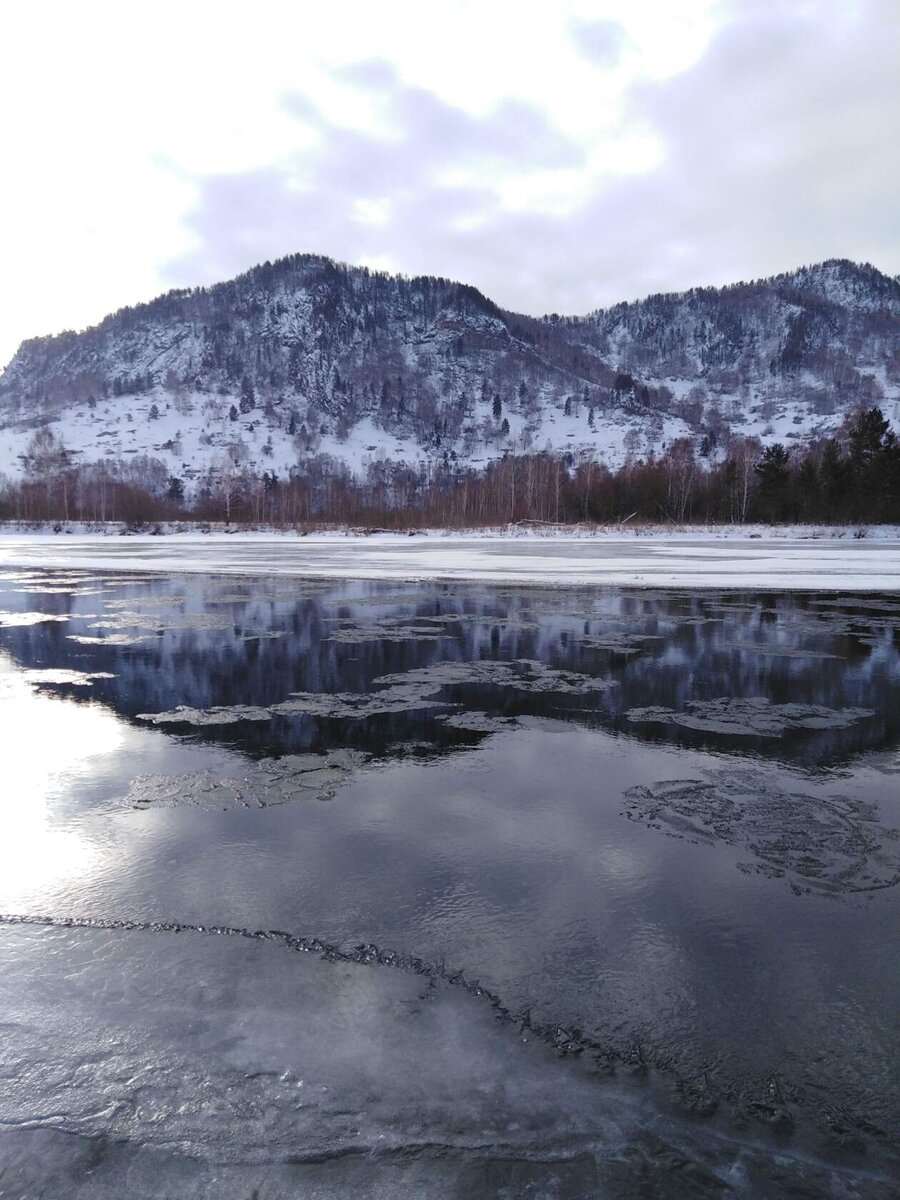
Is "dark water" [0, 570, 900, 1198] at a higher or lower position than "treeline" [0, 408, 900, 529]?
lower

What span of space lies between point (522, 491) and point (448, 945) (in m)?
102

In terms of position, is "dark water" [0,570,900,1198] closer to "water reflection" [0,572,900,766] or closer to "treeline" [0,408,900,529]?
"water reflection" [0,572,900,766]

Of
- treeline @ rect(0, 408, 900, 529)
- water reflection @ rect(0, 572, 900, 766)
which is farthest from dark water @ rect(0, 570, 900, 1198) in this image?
treeline @ rect(0, 408, 900, 529)

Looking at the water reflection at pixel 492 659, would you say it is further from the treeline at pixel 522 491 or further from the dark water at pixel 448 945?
the treeline at pixel 522 491

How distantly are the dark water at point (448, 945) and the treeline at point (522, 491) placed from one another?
63.3 m

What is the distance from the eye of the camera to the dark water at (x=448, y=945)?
237 centimetres

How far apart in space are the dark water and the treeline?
208 ft

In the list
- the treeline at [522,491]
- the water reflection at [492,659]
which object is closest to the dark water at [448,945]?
the water reflection at [492,659]

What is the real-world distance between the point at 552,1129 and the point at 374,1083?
66 centimetres

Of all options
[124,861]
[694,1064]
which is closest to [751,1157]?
[694,1064]

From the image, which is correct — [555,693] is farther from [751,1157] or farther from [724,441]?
[724,441]

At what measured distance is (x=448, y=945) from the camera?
342cm

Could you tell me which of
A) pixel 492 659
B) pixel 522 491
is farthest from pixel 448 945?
pixel 522 491

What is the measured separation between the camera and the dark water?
237 centimetres
